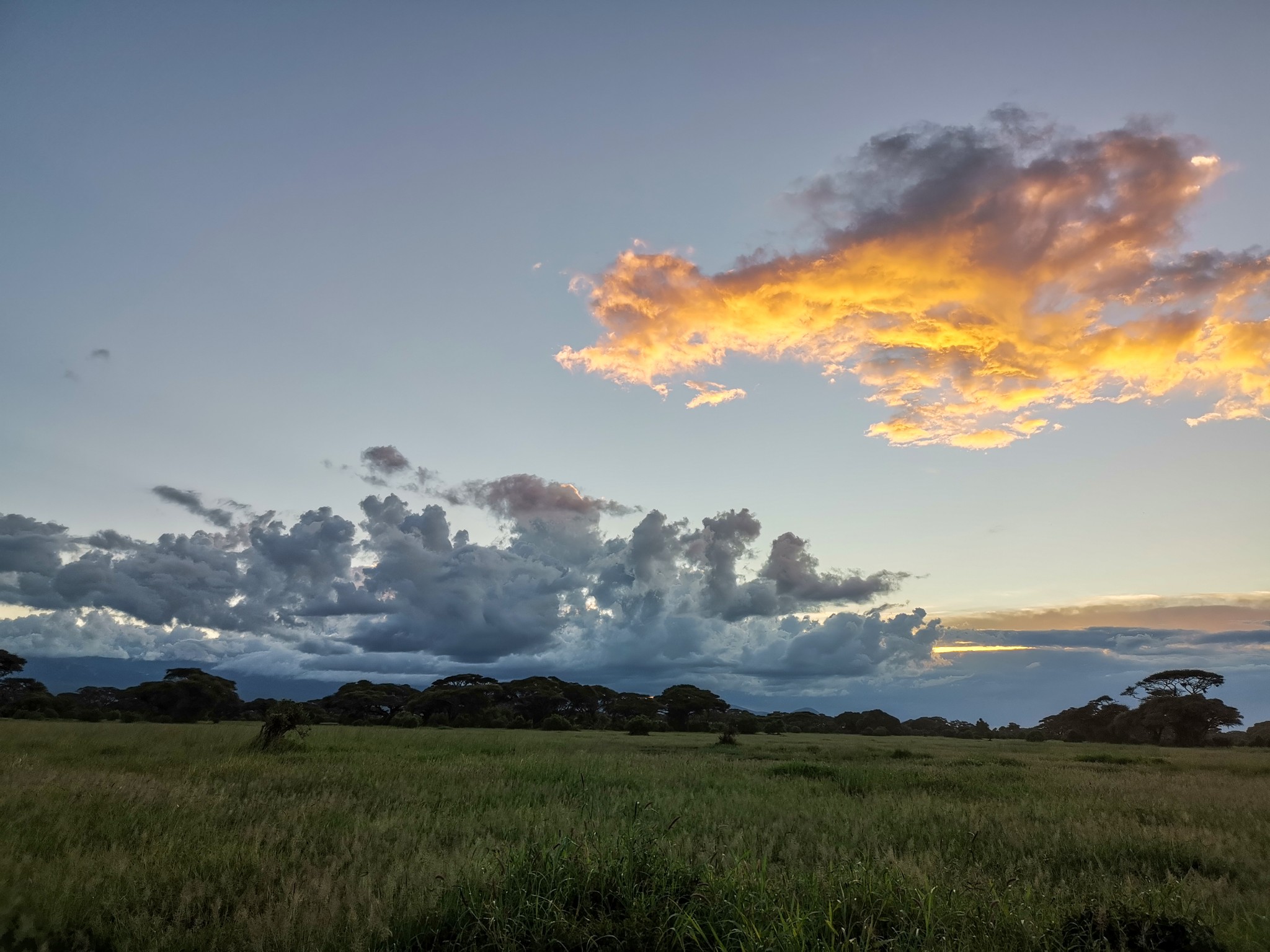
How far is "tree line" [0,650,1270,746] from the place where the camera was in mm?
63438

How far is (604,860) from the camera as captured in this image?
5750 mm

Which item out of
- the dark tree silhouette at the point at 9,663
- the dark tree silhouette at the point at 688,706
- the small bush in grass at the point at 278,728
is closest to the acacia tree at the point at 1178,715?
the dark tree silhouette at the point at 688,706

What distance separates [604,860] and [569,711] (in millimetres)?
91313

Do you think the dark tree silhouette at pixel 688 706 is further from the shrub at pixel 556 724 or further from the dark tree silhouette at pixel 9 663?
the dark tree silhouette at pixel 9 663

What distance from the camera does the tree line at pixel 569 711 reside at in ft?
208

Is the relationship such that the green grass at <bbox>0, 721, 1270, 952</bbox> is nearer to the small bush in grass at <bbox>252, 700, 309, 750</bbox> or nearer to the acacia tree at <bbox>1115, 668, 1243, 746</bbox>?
the small bush in grass at <bbox>252, 700, 309, 750</bbox>

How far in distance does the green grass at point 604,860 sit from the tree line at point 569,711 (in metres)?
39.8

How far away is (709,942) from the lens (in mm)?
4703

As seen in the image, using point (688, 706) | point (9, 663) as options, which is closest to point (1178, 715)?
point (688, 706)

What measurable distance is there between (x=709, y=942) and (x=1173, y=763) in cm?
3241

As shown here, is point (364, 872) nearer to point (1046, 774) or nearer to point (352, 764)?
point (352, 764)

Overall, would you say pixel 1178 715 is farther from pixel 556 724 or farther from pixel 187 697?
pixel 187 697

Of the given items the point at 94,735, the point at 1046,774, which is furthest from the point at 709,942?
the point at 94,735

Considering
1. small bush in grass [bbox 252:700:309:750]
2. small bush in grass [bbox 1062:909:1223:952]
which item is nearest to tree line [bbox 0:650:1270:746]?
small bush in grass [bbox 252:700:309:750]
